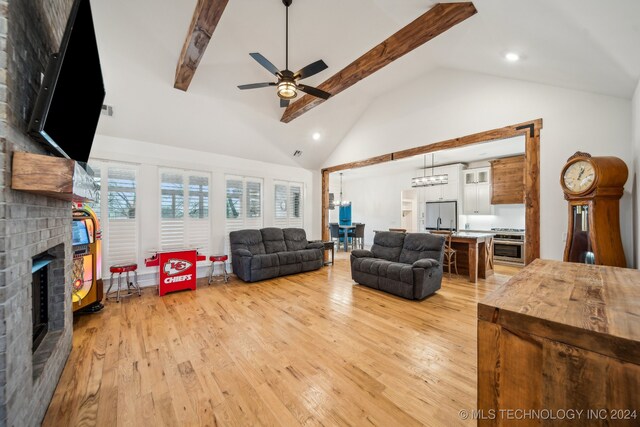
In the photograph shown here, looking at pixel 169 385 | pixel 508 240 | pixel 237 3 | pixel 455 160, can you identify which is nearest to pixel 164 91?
pixel 237 3

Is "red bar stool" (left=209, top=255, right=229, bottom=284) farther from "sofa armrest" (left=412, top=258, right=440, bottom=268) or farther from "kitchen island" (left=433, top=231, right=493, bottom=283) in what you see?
"kitchen island" (left=433, top=231, right=493, bottom=283)

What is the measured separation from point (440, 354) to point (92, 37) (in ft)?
13.4

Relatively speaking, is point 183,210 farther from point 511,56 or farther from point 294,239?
point 511,56

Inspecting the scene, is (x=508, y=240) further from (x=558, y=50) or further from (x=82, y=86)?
(x=82, y=86)

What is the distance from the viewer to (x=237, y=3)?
109 inches

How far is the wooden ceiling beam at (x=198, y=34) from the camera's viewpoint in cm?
235

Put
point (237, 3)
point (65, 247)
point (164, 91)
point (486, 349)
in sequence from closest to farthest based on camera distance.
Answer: point (486, 349)
point (65, 247)
point (237, 3)
point (164, 91)

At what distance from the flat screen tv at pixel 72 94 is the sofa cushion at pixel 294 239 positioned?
408cm

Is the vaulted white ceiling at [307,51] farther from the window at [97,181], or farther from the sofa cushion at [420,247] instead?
the sofa cushion at [420,247]

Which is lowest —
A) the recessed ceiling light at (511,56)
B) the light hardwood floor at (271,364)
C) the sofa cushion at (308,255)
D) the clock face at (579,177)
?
the light hardwood floor at (271,364)

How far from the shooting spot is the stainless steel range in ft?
20.1

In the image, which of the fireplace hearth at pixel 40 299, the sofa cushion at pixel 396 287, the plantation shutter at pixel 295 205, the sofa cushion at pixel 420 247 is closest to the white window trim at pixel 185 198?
the plantation shutter at pixel 295 205

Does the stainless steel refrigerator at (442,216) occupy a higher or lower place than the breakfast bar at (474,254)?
higher

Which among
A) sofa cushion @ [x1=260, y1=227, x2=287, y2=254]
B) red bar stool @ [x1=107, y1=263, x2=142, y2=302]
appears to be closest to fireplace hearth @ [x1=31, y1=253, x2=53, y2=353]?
A: red bar stool @ [x1=107, y1=263, x2=142, y2=302]
